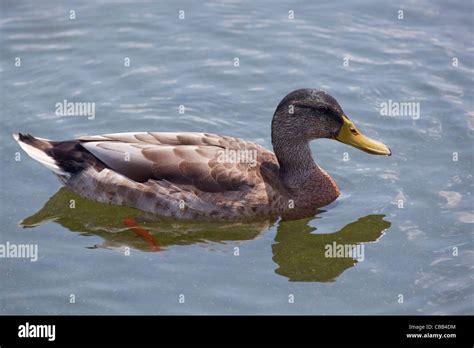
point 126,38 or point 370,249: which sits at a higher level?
point 126,38

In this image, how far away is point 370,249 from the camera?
12.3 metres

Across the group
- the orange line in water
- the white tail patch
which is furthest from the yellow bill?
the white tail patch

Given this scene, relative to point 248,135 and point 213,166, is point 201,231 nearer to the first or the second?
point 213,166

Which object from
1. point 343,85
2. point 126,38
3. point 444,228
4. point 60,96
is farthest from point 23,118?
point 444,228

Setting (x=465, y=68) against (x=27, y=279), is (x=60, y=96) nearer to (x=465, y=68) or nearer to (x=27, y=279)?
(x=27, y=279)

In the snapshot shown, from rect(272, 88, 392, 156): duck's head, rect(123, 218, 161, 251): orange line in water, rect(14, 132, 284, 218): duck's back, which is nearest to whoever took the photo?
rect(123, 218, 161, 251): orange line in water

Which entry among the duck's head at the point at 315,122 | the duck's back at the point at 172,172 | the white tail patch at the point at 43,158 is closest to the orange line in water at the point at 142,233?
the duck's back at the point at 172,172

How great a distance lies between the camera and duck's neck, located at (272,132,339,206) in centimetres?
1312

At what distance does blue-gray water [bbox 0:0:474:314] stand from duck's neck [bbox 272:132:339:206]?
0.23m

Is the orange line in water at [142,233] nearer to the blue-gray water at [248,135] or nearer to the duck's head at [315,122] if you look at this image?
the blue-gray water at [248,135]

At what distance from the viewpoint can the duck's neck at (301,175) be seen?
43.1 ft

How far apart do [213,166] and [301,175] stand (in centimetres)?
120

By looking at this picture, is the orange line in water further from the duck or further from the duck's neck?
the duck's neck
